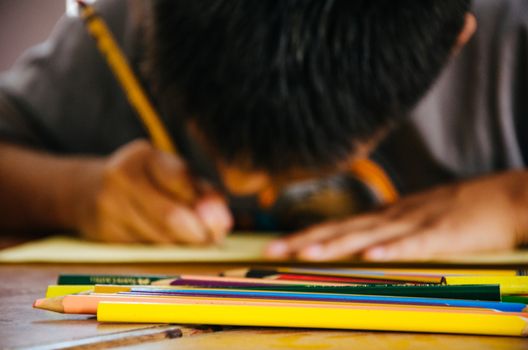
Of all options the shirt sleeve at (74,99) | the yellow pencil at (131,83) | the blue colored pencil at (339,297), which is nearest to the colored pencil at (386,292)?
the blue colored pencil at (339,297)

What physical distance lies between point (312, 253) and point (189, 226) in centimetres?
14

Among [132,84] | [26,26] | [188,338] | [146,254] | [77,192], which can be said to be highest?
[26,26]

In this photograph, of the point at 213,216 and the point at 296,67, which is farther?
the point at 213,216

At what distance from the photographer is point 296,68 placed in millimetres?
367

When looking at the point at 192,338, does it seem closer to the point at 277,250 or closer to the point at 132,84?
the point at 277,250

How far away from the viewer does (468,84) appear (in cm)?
65

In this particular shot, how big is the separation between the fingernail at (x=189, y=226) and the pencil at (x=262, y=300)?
0.31 m

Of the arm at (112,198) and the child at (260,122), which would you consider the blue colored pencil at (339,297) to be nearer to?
the child at (260,122)

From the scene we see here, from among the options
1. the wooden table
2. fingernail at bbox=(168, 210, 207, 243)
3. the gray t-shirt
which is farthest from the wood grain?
the gray t-shirt

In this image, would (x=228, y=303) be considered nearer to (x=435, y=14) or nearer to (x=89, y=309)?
(x=89, y=309)

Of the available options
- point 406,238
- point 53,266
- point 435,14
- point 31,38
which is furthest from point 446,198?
point 31,38

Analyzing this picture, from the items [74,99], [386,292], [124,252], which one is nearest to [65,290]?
[386,292]

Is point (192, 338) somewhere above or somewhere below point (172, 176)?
below

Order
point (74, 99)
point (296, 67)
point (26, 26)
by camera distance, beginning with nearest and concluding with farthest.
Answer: point (296, 67)
point (74, 99)
point (26, 26)
